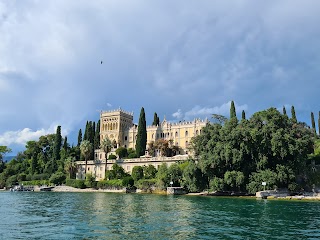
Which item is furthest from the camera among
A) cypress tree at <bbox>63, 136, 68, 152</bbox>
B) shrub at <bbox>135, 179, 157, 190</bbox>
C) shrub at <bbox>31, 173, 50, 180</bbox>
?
cypress tree at <bbox>63, 136, 68, 152</bbox>

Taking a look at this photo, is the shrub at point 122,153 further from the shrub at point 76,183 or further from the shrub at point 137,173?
the shrub at point 137,173

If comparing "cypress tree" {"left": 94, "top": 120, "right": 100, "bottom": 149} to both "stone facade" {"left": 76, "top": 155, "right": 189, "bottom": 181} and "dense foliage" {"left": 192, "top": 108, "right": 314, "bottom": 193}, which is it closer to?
"stone facade" {"left": 76, "top": 155, "right": 189, "bottom": 181}

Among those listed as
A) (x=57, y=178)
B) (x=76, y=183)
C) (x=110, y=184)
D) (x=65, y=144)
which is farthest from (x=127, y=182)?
(x=65, y=144)

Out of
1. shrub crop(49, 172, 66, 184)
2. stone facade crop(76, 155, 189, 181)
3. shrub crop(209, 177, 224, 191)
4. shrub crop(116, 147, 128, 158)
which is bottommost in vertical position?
shrub crop(209, 177, 224, 191)

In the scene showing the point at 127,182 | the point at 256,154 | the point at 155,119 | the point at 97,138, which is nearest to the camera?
the point at 256,154

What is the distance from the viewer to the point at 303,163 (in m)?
44.5

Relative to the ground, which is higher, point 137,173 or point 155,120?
point 155,120

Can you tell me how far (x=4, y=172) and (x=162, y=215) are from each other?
72.9m

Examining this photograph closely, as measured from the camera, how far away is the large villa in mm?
70562

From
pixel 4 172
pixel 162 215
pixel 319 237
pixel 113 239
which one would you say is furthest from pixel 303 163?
pixel 4 172

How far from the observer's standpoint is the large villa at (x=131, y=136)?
70.6m

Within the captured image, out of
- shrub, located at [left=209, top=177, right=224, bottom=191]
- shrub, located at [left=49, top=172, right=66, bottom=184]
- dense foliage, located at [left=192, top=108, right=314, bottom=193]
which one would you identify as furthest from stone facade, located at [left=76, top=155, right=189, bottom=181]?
shrub, located at [left=209, top=177, right=224, bottom=191]

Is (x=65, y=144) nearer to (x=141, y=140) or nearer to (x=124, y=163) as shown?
(x=124, y=163)

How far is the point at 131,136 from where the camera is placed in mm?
88062
